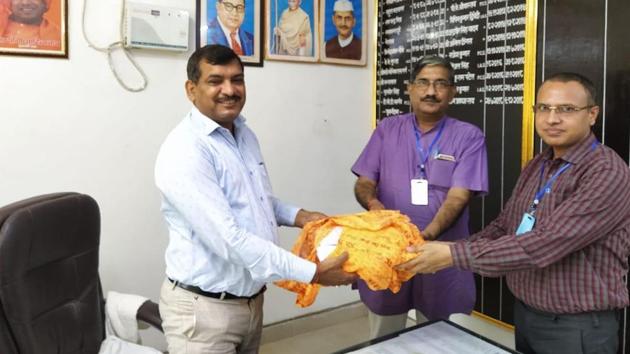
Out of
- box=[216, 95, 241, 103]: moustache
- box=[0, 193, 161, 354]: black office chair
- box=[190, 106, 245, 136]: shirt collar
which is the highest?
box=[216, 95, 241, 103]: moustache

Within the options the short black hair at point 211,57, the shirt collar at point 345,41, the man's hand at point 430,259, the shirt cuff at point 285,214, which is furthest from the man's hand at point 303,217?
the shirt collar at point 345,41

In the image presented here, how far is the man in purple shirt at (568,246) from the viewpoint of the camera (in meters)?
1.51

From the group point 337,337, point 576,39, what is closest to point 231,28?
point 576,39

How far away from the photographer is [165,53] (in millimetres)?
2729

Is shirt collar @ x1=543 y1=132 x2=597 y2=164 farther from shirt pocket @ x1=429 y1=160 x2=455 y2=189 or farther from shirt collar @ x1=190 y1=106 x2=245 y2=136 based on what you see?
shirt collar @ x1=190 y1=106 x2=245 y2=136

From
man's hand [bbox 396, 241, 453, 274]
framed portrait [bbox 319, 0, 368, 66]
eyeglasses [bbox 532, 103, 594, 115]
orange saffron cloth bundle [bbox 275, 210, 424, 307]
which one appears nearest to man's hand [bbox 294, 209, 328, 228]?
orange saffron cloth bundle [bbox 275, 210, 424, 307]

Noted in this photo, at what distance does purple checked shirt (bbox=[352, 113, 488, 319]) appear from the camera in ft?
7.27

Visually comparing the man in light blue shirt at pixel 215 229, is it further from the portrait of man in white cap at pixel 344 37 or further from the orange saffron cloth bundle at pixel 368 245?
the portrait of man in white cap at pixel 344 37

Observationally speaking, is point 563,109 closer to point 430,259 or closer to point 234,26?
point 430,259

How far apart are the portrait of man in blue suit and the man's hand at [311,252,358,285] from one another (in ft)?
5.62

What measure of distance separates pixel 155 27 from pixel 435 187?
1618 mm

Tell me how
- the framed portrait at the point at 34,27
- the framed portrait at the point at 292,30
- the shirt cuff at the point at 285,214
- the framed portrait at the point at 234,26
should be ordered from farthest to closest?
the framed portrait at the point at 292,30 → the framed portrait at the point at 234,26 → the framed portrait at the point at 34,27 → the shirt cuff at the point at 285,214

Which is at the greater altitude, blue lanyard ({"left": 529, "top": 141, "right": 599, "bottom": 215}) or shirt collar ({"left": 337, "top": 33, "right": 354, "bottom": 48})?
shirt collar ({"left": 337, "top": 33, "right": 354, "bottom": 48})

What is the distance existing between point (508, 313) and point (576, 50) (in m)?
1.41
